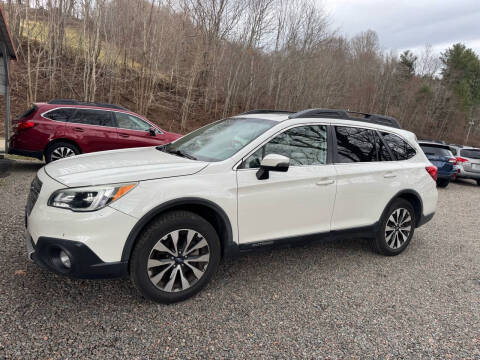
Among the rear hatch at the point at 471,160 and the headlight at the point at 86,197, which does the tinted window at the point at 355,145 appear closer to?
the headlight at the point at 86,197

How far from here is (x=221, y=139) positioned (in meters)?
3.49

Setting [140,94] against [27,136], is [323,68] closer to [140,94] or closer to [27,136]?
[140,94]

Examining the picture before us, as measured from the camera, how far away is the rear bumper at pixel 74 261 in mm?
2354

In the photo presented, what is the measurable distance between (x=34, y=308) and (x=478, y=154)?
14935 mm

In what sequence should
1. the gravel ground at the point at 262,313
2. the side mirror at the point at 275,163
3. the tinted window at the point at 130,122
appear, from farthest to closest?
1. the tinted window at the point at 130,122
2. the side mirror at the point at 275,163
3. the gravel ground at the point at 262,313

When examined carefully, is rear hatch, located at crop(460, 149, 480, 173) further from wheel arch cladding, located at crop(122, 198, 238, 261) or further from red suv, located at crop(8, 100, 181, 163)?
wheel arch cladding, located at crop(122, 198, 238, 261)

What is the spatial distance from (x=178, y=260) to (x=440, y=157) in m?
11.3

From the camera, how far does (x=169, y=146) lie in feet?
12.5

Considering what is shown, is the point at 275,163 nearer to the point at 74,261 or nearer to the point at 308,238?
the point at 308,238

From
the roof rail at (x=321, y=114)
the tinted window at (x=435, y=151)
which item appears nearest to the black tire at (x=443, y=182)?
the tinted window at (x=435, y=151)

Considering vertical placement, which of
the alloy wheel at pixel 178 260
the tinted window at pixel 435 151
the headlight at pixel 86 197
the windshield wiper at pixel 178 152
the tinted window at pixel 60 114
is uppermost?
the tinted window at pixel 435 151

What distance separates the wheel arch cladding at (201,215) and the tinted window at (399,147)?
254 centimetres

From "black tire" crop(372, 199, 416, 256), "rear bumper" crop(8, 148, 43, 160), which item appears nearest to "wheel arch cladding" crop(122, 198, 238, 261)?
"black tire" crop(372, 199, 416, 256)

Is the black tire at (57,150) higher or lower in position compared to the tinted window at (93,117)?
lower
